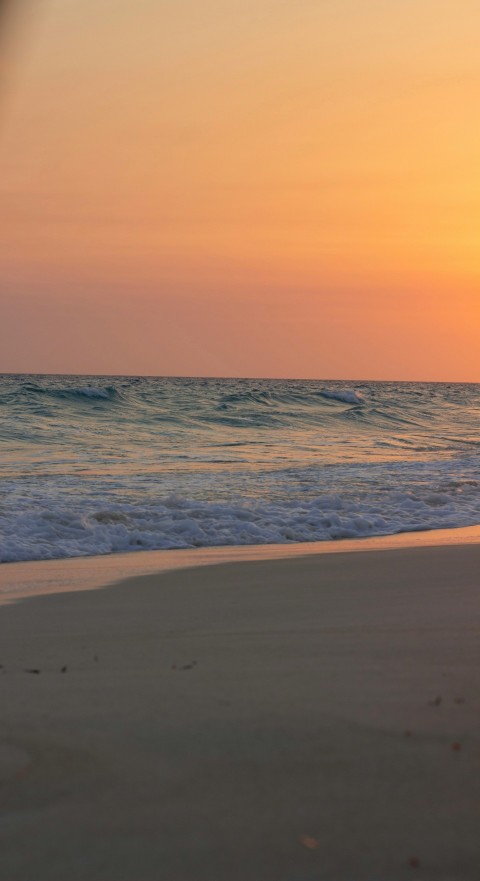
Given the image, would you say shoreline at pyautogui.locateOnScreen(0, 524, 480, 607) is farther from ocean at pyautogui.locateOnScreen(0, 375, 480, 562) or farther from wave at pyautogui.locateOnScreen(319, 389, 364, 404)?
wave at pyautogui.locateOnScreen(319, 389, 364, 404)

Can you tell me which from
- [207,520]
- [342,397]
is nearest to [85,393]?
[342,397]

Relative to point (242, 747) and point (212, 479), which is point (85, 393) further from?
point (242, 747)

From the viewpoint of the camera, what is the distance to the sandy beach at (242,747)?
6.35 ft

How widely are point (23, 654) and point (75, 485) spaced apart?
27.7 ft

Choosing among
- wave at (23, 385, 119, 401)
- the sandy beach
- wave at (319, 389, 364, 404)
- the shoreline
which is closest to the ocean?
the shoreline

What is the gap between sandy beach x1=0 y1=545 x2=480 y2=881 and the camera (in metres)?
1.94

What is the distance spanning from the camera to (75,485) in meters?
12.0

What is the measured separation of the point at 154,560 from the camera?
739 centimetres

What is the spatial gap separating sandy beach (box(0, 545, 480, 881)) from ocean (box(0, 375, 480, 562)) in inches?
163

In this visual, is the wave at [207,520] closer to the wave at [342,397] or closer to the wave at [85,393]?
the wave at [85,393]

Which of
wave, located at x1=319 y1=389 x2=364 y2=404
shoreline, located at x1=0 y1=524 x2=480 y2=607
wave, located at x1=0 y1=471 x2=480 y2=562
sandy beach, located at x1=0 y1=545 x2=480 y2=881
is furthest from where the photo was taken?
wave, located at x1=319 y1=389 x2=364 y2=404

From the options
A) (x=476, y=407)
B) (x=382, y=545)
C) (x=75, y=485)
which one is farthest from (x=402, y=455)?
(x=476, y=407)

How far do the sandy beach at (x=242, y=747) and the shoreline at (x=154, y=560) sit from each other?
153 cm

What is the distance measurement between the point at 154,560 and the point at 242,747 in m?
4.99
